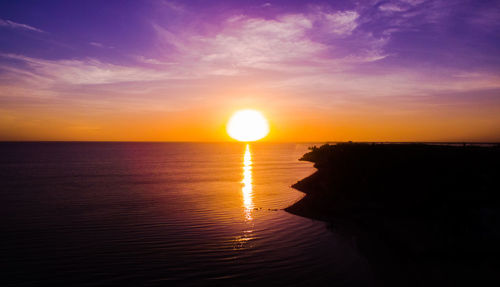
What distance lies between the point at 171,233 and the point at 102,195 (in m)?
20.5

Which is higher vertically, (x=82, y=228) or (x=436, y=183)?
(x=436, y=183)

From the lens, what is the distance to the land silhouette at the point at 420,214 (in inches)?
624

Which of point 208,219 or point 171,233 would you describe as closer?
point 171,233

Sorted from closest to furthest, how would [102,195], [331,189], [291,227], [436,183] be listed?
[291,227]
[436,183]
[331,189]
[102,195]

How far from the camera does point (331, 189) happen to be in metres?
32.6

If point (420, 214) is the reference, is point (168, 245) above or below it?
below

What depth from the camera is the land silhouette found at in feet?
52.0

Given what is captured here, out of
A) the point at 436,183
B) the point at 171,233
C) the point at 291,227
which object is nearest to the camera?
the point at 171,233

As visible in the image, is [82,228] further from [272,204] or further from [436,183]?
[436,183]

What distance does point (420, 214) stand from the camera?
73.6ft

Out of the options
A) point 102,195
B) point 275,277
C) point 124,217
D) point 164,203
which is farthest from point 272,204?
point 102,195

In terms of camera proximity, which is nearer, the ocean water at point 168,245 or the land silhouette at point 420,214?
the ocean water at point 168,245

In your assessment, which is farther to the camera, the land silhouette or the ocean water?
the land silhouette

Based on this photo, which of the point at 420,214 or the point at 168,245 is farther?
the point at 420,214
